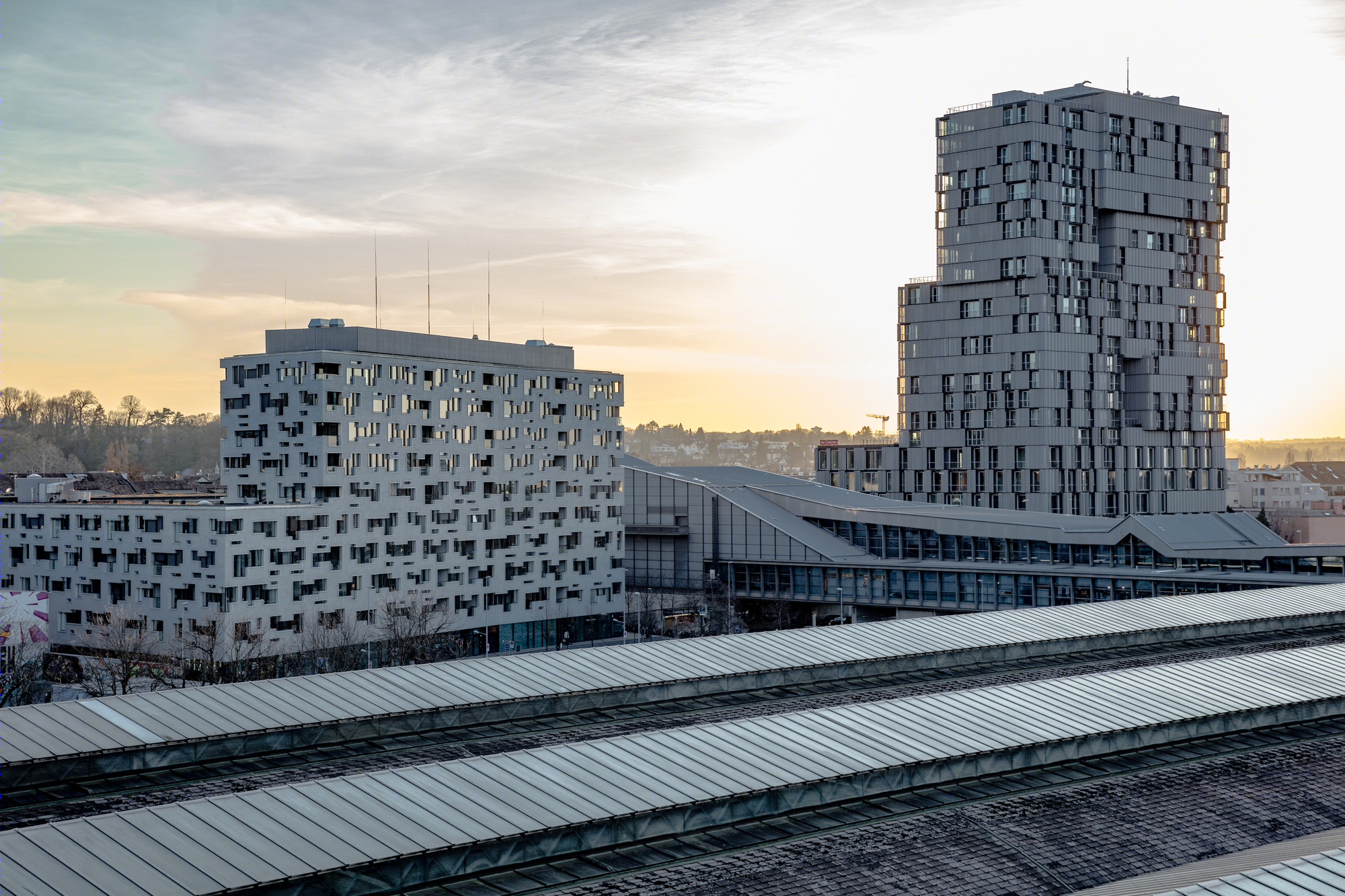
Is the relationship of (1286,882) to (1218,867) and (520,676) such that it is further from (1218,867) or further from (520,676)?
(520,676)

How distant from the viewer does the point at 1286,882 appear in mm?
23172

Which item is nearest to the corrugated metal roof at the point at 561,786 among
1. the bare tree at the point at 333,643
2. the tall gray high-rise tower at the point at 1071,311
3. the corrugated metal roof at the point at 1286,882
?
the corrugated metal roof at the point at 1286,882

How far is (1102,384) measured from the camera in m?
168

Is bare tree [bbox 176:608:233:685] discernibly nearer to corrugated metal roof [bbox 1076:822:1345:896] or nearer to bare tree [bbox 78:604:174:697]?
bare tree [bbox 78:604:174:697]

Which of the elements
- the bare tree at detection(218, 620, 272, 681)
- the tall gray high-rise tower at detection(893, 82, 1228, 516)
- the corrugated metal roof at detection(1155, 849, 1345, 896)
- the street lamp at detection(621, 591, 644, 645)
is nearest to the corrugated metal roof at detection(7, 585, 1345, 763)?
the corrugated metal roof at detection(1155, 849, 1345, 896)

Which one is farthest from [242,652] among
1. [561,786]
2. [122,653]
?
[561,786]

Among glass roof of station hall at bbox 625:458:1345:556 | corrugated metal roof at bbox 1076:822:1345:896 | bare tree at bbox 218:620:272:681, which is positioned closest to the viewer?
corrugated metal roof at bbox 1076:822:1345:896

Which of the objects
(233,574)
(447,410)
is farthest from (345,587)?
(447,410)

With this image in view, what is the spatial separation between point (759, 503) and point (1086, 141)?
→ 66.7m

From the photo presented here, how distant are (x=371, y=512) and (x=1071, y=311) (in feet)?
302

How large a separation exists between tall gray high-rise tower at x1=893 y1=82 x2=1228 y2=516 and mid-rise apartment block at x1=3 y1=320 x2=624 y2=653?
53.6 m

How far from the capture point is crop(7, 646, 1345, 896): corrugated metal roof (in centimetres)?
2375

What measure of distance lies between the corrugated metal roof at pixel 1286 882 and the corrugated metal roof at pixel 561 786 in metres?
9.22

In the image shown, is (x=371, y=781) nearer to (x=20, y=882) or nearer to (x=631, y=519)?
(x=20, y=882)
